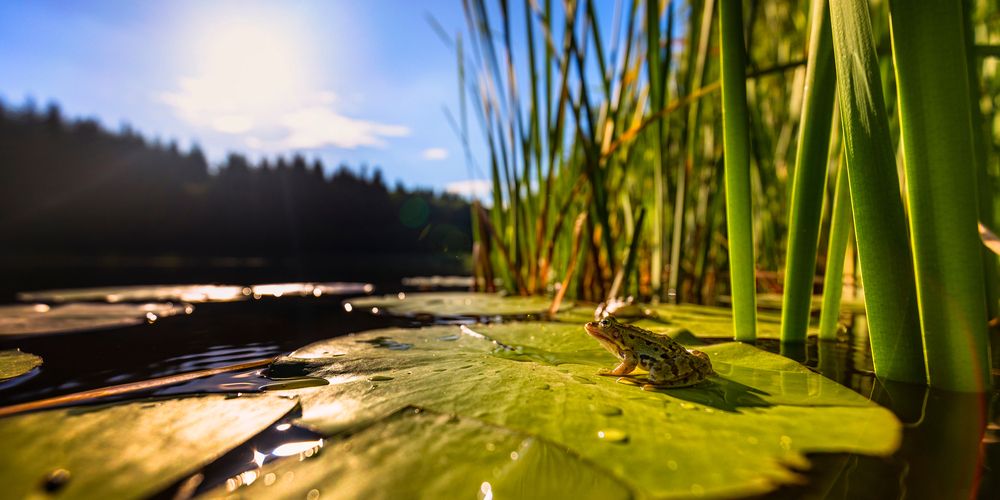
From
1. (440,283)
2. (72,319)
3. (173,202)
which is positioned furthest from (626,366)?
(173,202)

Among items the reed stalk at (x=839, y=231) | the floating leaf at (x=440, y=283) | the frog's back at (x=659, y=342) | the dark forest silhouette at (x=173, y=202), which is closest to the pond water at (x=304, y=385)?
the reed stalk at (x=839, y=231)

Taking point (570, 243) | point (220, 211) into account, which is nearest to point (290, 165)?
point (220, 211)

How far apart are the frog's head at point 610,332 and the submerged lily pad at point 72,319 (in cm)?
224

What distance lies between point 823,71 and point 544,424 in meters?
1.12

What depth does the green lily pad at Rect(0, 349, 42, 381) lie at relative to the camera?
48.8 inches

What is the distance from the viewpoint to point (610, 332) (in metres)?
1.25

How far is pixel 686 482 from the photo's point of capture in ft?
2.13

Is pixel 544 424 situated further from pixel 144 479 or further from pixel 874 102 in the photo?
pixel 874 102

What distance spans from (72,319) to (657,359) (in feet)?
9.13

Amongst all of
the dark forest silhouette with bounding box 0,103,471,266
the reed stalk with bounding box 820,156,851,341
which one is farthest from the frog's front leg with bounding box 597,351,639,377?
the dark forest silhouette with bounding box 0,103,471,266

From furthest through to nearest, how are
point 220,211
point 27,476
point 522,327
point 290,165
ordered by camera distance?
point 290,165 → point 220,211 → point 522,327 → point 27,476

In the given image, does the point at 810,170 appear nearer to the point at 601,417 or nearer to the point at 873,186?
the point at 873,186

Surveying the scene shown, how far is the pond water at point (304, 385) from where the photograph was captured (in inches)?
26.9

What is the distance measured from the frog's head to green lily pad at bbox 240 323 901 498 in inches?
3.4
